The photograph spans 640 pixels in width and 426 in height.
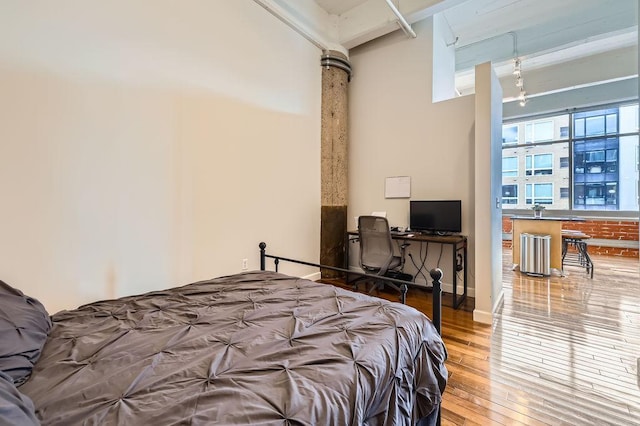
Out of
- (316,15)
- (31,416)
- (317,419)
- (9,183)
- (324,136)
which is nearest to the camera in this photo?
(31,416)

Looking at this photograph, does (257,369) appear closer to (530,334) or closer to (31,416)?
(31,416)

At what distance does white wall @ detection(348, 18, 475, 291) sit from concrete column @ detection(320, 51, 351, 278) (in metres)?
0.29

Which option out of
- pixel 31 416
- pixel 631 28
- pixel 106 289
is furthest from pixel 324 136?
pixel 631 28

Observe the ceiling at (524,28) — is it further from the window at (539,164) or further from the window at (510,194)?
the window at (510,194)

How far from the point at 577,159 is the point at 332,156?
624 centimetres

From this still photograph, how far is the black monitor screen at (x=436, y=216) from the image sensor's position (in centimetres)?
367

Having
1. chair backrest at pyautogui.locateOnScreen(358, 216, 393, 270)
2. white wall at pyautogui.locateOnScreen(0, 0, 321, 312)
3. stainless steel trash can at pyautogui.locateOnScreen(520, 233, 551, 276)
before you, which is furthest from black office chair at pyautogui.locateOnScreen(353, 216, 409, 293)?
stainless steel trash can at pyautogui.locateOnScreen(520, 233, 551, 276)

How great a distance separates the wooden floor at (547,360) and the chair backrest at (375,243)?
49cm

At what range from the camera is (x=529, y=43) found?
4.87 metres

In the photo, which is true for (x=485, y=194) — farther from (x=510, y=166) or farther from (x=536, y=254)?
(x=510, y=166)

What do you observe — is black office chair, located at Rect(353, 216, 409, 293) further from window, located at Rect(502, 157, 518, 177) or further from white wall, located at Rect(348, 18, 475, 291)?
window, located at Rect(502, 157, 518, 177)

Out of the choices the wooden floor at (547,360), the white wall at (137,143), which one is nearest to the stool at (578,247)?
the wooden floor at (547,360)

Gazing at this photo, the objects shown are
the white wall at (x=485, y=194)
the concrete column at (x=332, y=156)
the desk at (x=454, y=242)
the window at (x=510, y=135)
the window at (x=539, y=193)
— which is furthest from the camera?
the window at (x=510, y=135)

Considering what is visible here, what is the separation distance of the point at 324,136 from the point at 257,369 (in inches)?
152
